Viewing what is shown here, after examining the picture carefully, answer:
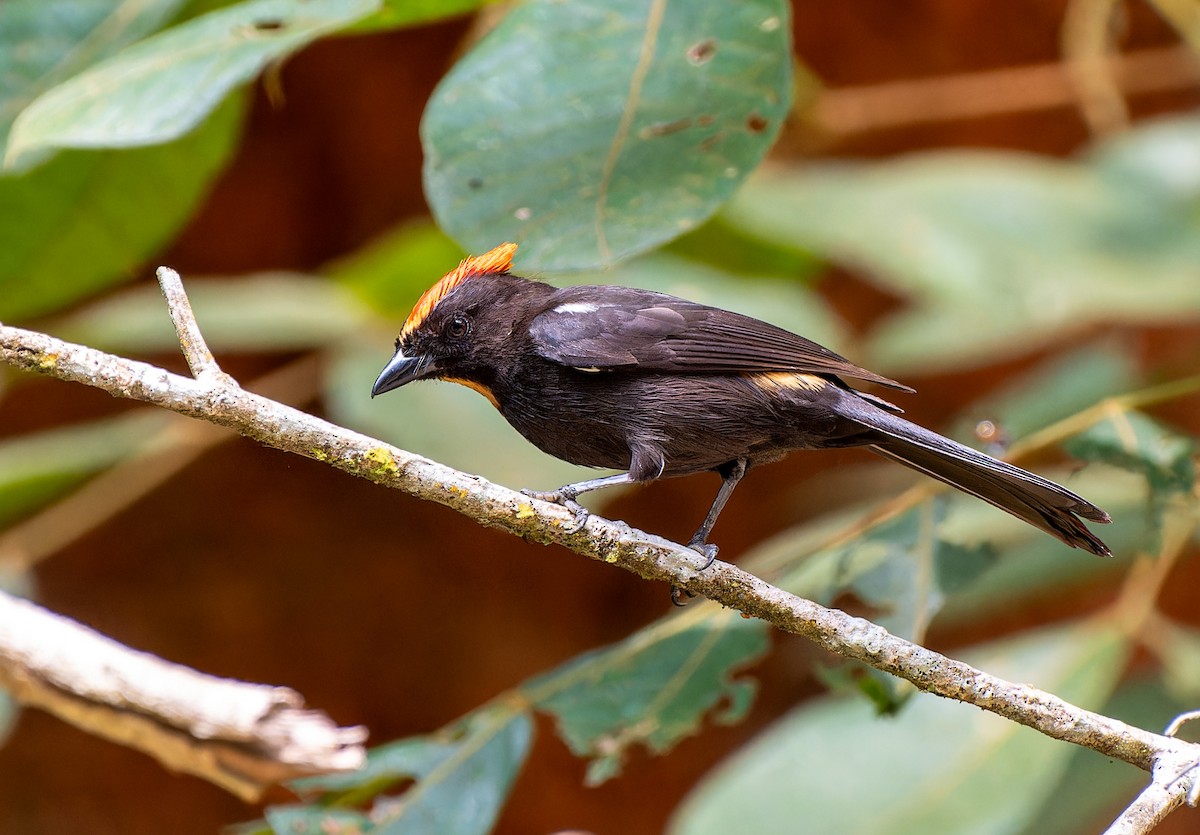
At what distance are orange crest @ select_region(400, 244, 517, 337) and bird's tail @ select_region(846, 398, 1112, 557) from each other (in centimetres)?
80

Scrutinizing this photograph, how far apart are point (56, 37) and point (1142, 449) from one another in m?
2.84

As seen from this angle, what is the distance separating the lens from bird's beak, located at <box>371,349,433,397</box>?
98.0 inches

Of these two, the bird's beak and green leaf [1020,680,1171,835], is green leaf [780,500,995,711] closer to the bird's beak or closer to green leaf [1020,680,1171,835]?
the bird's beak

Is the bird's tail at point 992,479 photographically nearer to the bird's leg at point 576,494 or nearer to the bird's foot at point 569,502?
the bird's leg at point 576,494

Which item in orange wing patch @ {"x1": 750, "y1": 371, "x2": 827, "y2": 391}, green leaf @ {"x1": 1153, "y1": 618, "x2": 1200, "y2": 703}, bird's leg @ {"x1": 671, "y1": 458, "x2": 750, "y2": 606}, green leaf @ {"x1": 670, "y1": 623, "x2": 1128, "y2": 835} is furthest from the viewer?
green leaf @ {"x1": 1153, "y1": 618, "x2": 1200, "y2": 703}

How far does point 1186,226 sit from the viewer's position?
4660mm

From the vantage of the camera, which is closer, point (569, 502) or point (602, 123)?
point (569, 502)

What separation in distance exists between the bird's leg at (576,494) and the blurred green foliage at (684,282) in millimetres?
416

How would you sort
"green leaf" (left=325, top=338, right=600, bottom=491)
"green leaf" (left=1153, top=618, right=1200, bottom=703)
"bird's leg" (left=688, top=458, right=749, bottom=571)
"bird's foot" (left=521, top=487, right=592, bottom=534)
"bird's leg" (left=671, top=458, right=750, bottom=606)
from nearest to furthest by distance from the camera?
1. "bird's foot" (left=521, top=487, right=592, bottom=534)
2. "bird's leg" (left=688, top=458, right=749, bottom=571)
3. "bird's leg" (left=671, top=458, right=750, bottom=606)
4. "green leaf" (left=325, top=338, right=600, bottom=491)
5. "green leaf" (left=1153, top=618, right=1200, bottom=703)

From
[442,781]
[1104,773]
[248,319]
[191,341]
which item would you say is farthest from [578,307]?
[1104,773]

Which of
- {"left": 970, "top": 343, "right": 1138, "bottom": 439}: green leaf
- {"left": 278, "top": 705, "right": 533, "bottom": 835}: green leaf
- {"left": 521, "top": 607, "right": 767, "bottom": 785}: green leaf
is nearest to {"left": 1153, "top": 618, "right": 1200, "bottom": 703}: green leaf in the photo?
{"left": 970, "top": 343, "right": 1138, "bottom": 439}: green leaf

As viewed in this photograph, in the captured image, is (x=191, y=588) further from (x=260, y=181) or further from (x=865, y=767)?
(x=865, y=767)

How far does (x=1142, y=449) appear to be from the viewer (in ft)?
8.98

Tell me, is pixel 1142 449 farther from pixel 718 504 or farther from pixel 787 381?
pixel 718 504
